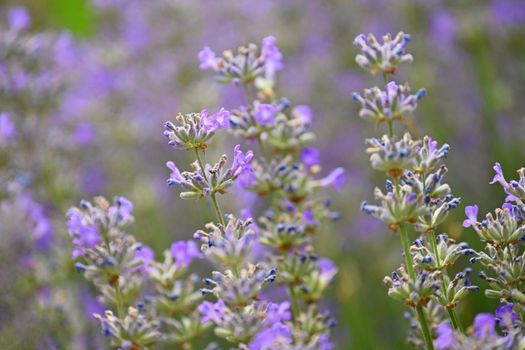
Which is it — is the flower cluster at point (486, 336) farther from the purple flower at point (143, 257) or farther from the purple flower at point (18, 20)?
the purple flower at point (18, 20)

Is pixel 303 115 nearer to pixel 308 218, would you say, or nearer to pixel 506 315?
pixel 308 218

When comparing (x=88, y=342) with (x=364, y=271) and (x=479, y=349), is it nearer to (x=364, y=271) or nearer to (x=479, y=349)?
(x=479, y=349)

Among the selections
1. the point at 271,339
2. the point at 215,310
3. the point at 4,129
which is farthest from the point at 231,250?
the point at 4,129

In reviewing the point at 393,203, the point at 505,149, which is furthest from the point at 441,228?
the point at 393,203

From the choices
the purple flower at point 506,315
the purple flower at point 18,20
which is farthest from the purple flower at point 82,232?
the purple flower at point 18,20

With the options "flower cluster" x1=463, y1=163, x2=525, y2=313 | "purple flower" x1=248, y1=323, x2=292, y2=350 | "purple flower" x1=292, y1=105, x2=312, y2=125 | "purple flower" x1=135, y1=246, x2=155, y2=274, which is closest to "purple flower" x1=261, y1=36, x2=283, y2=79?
"purple flower" x1=292, y1=105, x2=312, y2=125
